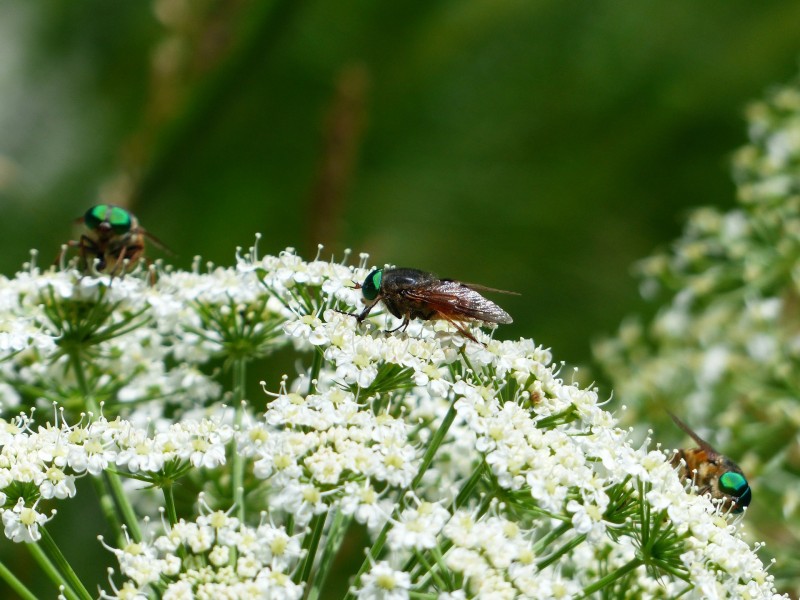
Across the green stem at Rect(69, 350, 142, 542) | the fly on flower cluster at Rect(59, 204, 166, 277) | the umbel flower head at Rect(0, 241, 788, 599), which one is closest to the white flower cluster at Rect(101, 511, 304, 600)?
the umbel flower head at Rect(0, 241, 788, 599)

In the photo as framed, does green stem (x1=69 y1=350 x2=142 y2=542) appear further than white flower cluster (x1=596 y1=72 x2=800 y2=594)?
No

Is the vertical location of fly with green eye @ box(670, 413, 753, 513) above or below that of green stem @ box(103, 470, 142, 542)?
above

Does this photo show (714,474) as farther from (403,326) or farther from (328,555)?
(328,555)

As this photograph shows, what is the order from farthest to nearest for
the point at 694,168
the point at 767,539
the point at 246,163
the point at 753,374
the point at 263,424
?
the point at 694,168 → the point at 246,163 → the point at 753,374 → the point at 767,539 → the point at 263,424

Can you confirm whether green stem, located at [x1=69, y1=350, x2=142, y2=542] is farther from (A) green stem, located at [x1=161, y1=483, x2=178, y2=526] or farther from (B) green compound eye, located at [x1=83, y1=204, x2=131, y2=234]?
(B) green compound eye, located at [x1=83, y1=204, x2=131, y2=234]

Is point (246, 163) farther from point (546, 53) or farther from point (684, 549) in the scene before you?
point (684, 549)

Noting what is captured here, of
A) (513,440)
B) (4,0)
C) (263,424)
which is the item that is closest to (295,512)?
(263,424)
